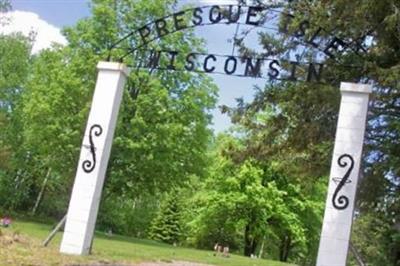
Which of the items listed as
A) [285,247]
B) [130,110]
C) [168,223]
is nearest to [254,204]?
[285,247]

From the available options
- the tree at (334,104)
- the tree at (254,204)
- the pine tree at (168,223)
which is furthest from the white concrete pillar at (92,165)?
the pine tree at (168,223)

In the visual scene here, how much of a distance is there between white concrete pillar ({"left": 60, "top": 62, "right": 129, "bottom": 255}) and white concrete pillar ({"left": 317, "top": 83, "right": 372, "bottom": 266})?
13.6 ft

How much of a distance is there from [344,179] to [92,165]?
14.9 feet

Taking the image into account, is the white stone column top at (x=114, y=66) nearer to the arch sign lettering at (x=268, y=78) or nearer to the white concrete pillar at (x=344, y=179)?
the arch sign lettering at (x=268, y=78)

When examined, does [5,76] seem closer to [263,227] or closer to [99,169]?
[263,227]

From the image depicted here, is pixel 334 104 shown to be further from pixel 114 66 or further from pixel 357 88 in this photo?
pixel 114 66

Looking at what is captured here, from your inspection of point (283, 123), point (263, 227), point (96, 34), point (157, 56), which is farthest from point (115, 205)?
point (157, 56)

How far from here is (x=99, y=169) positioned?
36.8 ft

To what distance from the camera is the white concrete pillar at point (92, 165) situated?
439 inches

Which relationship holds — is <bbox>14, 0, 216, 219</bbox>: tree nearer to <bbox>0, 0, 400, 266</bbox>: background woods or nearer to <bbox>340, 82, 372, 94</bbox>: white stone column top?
<bbox>0, 0, 400, 266</bbox>: background woods

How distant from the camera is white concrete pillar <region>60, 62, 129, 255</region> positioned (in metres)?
11.1

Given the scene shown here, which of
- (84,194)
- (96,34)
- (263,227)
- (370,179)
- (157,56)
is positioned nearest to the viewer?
(84,194)

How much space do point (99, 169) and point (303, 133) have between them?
220 inches

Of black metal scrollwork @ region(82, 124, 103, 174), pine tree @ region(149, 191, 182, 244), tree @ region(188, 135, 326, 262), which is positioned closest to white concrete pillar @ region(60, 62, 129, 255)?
black metal scrollwork @ region(82, 124, 103, 174)
